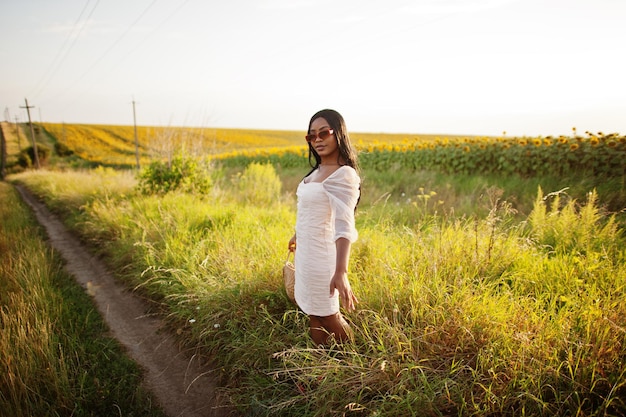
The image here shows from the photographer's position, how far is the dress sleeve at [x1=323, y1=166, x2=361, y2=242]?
2.07m

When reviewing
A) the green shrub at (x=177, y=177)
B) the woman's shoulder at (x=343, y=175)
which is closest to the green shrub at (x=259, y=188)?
the green shrub at (x=177, y=177)

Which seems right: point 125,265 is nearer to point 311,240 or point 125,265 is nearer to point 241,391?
point 241,391

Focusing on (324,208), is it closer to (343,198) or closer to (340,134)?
(343,198)

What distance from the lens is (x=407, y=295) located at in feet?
9.46

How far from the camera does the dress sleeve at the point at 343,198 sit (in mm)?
2072

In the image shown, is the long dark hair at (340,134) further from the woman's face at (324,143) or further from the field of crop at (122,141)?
the field of crop at (122,141)

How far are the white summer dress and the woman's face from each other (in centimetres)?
19

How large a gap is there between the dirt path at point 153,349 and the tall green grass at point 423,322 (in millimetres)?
171

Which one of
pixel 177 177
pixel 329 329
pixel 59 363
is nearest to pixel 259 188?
pixel 177 177

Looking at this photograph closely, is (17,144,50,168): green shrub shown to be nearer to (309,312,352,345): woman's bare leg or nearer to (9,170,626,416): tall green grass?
(9,170,626,416): tall green grass

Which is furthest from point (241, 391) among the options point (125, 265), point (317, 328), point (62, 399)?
point (125, 265)

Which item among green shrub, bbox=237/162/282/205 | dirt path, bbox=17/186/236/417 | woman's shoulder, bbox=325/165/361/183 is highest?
woman's shoulder, bbox=325/165/361/183

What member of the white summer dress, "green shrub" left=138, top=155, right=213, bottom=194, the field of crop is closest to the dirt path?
the white summer dress

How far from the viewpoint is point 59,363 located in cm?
295
